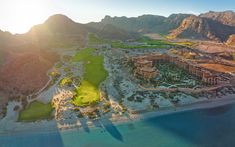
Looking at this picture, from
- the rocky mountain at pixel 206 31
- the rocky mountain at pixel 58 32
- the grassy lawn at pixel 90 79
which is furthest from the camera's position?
the rocky mountain at pixel 206 31

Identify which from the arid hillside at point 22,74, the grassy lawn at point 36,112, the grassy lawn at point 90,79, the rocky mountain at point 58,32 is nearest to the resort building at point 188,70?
the grassy lawn at point 90,79

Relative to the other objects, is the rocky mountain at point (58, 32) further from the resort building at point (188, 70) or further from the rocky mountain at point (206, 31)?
the rocky mountain at point (206, 31)

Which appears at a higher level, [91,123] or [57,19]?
[57,19]

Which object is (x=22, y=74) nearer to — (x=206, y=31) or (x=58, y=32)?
(x=58, y=32)

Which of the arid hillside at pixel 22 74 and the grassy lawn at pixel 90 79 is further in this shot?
the arid hillside at pixel 22 74

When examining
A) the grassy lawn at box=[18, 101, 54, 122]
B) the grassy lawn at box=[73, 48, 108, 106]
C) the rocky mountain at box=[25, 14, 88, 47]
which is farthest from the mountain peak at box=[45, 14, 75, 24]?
the grassy lawn at box=[18, 101, 54, 122]

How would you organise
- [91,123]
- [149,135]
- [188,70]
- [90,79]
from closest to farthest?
[149,135], [91,123], [90,79], [188,70]

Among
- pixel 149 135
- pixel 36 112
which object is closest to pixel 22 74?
pixel 36 112
